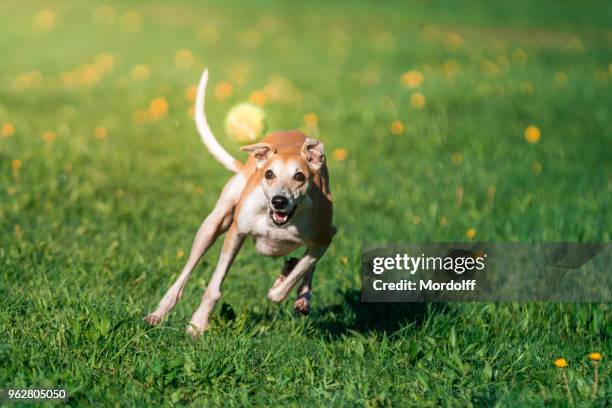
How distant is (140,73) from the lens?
11.2 meters

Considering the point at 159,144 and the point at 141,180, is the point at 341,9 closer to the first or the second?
the point at 159,144

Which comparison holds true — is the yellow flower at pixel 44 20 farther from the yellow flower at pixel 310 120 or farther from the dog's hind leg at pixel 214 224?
the dog's hind leg at pixel 214 224

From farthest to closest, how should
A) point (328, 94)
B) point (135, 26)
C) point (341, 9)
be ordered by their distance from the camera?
point (341, 9) < point (135, 26) < point (328, 94)

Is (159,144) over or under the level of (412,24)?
under

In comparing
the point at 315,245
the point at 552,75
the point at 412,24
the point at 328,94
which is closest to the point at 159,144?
the point at 328,94

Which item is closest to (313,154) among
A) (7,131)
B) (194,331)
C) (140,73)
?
(194,331)

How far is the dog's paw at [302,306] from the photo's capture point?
505cm

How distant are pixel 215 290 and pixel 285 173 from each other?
79cm

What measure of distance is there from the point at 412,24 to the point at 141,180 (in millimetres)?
8941

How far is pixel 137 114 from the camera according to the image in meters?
9.56

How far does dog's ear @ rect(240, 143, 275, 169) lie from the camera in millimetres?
4547

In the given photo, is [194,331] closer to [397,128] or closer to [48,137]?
[48,137]

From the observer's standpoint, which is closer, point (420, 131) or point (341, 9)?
point (420, 131)

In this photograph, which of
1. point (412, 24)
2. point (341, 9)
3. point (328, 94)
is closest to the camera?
point (328, 94)
